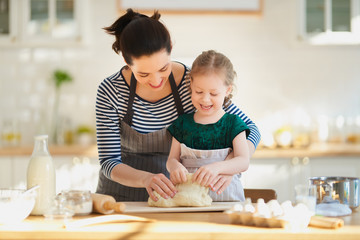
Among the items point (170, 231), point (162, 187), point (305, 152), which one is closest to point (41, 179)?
point (162, 187)

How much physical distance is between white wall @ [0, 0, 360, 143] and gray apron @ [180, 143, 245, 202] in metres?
2.54

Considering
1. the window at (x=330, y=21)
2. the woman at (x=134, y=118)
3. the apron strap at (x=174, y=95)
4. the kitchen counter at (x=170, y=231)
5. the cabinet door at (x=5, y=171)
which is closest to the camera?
the kitchen counter at (x=170, y=231)

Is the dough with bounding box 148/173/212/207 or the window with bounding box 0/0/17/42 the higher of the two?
the window with bounding box 0/0/17/42

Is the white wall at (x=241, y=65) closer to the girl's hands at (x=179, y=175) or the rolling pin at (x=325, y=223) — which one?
the girl's hands at (x=179, y=175)

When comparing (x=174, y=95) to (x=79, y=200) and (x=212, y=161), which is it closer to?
(x=212, y=161)

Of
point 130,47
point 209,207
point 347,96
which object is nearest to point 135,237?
point 209,207

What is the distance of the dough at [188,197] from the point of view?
174 cm

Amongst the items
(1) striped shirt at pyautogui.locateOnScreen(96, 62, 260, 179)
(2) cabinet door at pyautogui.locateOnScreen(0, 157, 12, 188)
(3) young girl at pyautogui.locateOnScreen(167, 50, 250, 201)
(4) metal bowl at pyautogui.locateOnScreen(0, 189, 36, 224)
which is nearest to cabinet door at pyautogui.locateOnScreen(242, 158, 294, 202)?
(2) cabinet door at pyautogui.locateOnScreen(0, 157, 12, 188)

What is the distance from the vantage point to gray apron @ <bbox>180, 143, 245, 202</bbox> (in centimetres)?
185

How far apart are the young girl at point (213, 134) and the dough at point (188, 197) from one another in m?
0.04

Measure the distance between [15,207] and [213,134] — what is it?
0.74 m

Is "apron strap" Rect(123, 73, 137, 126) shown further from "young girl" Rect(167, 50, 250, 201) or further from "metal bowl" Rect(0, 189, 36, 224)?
"metal bowl" Rect(0, 189, 36, 224)

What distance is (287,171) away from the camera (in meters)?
3.91

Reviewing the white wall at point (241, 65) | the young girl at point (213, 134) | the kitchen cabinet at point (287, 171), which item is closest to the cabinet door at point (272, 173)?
the kitchen cabinet at point (287, 171)
